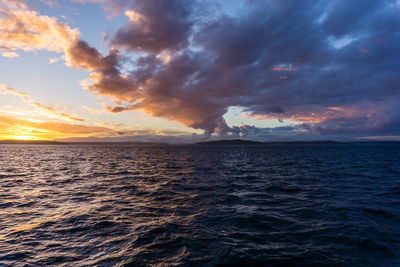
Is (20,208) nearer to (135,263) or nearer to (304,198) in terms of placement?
(135,263)

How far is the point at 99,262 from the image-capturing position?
727cm

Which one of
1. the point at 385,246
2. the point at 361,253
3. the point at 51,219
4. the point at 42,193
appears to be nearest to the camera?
the point at 361,253

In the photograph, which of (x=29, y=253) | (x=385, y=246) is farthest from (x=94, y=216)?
(x=385, y=246)

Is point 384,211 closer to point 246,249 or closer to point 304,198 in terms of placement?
point 304,198

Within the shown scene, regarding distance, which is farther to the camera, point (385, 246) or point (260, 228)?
point (260, 228)

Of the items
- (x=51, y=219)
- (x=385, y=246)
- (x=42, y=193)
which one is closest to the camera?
(x=385, y=246)

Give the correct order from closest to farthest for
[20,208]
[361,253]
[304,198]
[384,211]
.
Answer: [361,253] → [384,211] → [20,208] → [304,198]

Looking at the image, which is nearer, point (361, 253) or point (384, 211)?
point (361, 253)

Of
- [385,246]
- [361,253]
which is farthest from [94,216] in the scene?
[385,246]

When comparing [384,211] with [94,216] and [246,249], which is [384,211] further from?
[94,216]

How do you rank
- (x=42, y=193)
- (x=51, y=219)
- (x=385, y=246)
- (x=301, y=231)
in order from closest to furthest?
(x=385, y=246), (x=301, y=231), (x=51, y=219), (x=42, y=193)

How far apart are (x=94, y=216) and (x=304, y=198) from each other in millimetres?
15111

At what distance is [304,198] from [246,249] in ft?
33.5

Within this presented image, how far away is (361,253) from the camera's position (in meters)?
7.84
